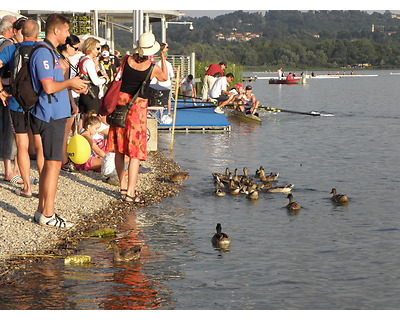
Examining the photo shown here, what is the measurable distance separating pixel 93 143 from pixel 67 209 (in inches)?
92.4

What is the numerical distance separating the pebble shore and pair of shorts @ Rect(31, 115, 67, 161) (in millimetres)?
915

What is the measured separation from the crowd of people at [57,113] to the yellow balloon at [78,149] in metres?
0.45

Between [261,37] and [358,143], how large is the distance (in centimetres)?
18055

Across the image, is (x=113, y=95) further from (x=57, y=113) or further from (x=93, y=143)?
(x=93, y=143)

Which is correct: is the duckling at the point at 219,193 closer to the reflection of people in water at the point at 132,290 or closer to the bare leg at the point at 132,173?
the bare leg at the point at 132,173

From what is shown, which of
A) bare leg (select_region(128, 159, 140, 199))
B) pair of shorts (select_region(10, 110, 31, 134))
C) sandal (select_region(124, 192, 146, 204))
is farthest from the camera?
sandal (select_region(124, 192, 146, 204))

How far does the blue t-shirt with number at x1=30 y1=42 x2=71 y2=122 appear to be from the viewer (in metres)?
8.44

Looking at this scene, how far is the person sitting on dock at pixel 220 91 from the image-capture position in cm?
2497

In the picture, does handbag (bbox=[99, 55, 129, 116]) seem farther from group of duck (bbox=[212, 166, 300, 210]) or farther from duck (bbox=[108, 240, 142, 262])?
group of duck (bbox=[212, 166, 300, 210])

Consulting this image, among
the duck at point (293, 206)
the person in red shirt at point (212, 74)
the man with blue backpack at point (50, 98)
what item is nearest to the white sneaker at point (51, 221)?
the man with blue backpack at point (50, 98)

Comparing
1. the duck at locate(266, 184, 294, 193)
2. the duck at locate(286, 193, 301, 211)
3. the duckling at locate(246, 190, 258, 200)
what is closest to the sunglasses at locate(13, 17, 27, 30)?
the duckling at locate(246, 190, 258, 200)

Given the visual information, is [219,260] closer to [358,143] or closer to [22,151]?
[22,151]

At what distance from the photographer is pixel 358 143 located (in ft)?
70.5

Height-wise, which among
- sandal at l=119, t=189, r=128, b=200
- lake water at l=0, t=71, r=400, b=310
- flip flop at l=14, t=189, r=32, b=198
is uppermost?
flip flop at l=14, t=189, r=32, b=198
